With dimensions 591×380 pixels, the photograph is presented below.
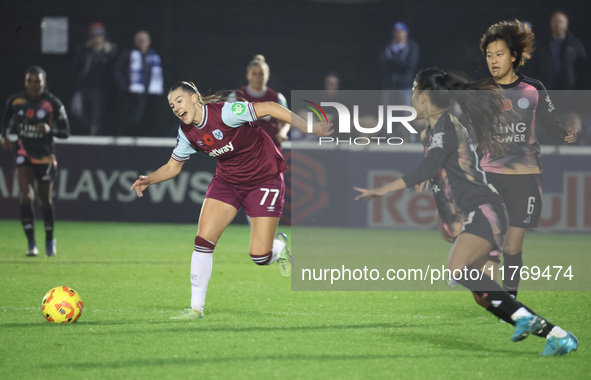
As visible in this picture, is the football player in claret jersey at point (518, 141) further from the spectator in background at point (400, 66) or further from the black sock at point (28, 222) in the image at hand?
the spectator in background at point (400, 66)

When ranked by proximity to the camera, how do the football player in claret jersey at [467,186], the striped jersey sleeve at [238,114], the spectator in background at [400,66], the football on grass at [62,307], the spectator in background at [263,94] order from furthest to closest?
the spectator in background at [400,66] → the spectator in background at [263,94] → the striped jersey sleeve at [238,114] → the football on grass at [62,307] → the football player in claret jersey at [467,186]

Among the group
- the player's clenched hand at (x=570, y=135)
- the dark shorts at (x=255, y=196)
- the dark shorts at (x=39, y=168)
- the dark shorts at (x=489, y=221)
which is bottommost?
the dark shorts at (x=39, y=168)

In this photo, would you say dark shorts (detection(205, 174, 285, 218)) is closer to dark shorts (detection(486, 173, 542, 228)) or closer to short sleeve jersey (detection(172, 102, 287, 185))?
short sleeve jersey (detection(172, 102, 287, 185))

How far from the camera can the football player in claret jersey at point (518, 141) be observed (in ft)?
22.2

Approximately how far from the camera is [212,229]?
7.00 m

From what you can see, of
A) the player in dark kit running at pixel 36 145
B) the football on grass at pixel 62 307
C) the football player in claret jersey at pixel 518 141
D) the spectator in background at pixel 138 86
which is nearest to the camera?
the football on grass at pixel 62 307

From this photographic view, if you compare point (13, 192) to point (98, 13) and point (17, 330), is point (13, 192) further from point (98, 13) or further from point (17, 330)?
point (17, 330)

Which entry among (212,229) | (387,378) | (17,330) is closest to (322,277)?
(212,229)

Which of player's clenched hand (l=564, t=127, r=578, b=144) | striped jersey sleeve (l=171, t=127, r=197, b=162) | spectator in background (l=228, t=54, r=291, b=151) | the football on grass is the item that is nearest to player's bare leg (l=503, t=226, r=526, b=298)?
player's clenched hand (l=564, t=127, r=578, b=144)

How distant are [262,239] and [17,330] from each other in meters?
2.04

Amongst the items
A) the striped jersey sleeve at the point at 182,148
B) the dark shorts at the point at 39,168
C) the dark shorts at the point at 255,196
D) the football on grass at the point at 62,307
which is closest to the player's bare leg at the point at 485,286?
the dark shorts at the point at 255,196

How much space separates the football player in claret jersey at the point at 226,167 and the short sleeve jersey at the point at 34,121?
14.3ft

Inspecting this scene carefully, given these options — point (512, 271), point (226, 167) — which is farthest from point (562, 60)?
point (226, 167)

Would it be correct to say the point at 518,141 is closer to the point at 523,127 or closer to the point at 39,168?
the point at 523,127
